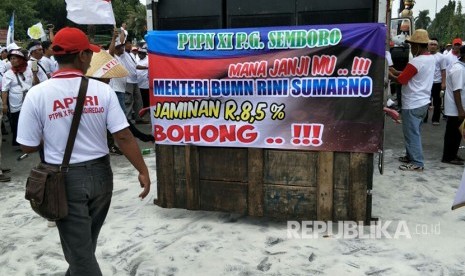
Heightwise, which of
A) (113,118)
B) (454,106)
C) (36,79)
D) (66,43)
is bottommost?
(454,106)

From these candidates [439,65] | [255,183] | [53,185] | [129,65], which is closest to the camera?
[53,185]

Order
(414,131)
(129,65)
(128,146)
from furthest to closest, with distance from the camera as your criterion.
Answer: (129,65), (414,131), (128,146)

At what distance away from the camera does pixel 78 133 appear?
101 inches

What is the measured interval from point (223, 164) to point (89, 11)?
115 inches

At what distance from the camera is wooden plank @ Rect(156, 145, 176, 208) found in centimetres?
447

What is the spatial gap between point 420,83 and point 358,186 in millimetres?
2784

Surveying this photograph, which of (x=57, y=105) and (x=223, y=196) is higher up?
(x=57, y=105)

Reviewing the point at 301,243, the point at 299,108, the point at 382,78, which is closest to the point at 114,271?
the point at 301,243

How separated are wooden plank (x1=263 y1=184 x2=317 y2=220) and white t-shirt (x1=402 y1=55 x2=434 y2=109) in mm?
2829

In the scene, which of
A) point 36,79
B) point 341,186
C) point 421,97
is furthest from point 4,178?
point 421,97

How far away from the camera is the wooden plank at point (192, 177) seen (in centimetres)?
435

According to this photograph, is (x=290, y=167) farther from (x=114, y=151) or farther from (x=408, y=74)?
(x=114, y=151)

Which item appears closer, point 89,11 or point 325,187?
point 325,187

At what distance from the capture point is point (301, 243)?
12.7 ft
